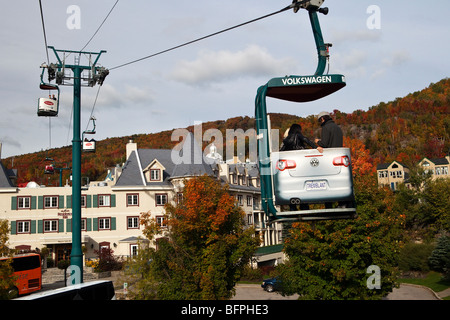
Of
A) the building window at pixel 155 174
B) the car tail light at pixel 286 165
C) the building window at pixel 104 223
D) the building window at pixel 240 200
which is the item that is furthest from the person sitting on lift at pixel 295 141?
the building window at pixel 240 200

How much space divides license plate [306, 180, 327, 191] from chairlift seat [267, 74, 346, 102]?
233 cm

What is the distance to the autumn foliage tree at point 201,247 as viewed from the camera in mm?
30109

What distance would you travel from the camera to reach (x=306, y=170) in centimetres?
1082

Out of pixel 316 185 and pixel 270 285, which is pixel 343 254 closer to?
pixel 270 285

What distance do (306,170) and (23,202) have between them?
6161cm

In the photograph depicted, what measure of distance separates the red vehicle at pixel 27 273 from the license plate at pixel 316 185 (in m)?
40.2

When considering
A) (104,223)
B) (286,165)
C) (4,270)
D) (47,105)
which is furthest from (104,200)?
(286,165)

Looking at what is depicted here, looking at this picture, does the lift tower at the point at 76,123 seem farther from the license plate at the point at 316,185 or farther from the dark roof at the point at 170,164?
the dark roof at the point at 170,164

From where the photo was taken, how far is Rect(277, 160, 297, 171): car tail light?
10.9 m

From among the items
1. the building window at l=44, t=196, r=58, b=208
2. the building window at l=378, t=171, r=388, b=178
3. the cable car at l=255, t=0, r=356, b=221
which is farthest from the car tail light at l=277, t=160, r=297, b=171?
the building window at l=378, t=171, r=388, b=178

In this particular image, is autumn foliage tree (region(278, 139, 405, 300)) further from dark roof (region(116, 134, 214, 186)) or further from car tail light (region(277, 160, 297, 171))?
dark roof (region(116, 134, 214, 186))

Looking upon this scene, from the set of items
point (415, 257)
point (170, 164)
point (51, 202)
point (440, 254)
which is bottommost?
point (415, 257)

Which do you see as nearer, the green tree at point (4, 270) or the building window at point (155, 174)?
the green tree at point (4, 270)

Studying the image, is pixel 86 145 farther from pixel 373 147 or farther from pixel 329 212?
pixel 373 147
